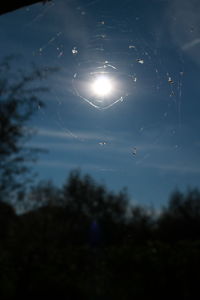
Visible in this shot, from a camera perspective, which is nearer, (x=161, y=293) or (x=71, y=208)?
(x=161, y=293)

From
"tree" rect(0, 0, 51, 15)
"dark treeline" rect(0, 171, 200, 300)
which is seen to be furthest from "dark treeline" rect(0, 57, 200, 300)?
"tree" rect(0, 0, 51, 15)

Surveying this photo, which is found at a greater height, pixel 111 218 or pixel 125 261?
pixel 111 218

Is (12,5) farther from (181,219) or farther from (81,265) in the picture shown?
(181,219)

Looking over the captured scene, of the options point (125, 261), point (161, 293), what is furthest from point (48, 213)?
point (161, 293)

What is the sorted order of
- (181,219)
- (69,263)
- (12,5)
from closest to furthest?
(12,5) → (69,263) → (181,219)

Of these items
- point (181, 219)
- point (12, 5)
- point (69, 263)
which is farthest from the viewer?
point (181, 219)

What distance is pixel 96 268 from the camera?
19.8ft

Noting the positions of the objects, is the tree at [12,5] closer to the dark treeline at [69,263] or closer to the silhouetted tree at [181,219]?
the dark treeline at [69,263]

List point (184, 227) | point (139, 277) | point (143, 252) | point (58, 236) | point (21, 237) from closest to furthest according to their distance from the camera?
point (139, 277) < point (143, 252) < point (21, 237) < point (58, 236) < point (184, 227)

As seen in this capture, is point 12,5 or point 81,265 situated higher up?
point 12,5

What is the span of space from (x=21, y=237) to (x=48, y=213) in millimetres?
1709

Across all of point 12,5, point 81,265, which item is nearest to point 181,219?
point 81,265

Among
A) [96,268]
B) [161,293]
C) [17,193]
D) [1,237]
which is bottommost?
[161,293]

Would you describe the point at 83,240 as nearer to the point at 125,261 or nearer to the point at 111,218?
the point at 111,218
